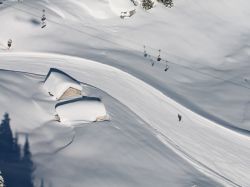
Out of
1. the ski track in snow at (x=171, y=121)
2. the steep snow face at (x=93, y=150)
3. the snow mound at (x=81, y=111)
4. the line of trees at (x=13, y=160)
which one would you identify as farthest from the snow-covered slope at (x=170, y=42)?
the line of trees at (x=13, y=160)

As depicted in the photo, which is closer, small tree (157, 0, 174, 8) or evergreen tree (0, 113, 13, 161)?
evergreen tree (0, 113, 13, 161)

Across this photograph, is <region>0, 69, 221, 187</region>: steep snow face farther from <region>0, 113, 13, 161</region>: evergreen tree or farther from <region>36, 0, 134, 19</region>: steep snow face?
<region>36, 0, 134, 19</region>: steep snow face

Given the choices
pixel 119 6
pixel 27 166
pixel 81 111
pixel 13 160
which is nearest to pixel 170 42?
pixel 119 6

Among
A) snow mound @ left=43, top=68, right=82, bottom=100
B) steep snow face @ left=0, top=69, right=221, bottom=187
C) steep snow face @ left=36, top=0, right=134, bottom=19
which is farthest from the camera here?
steep snow face @ left=36, top=0, right=134, bottom=19

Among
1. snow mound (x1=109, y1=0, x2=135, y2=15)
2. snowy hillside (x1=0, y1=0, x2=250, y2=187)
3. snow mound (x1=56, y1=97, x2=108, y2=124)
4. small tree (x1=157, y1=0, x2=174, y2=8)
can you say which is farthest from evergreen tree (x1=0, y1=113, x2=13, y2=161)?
small tree (x1=157, y1=0, x2=174, y2=8)

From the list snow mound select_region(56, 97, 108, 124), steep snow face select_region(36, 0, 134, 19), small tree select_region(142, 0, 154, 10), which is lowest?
snow mound select_region(56, 97, 108, 124)

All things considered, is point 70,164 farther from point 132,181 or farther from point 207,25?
point 207,25
